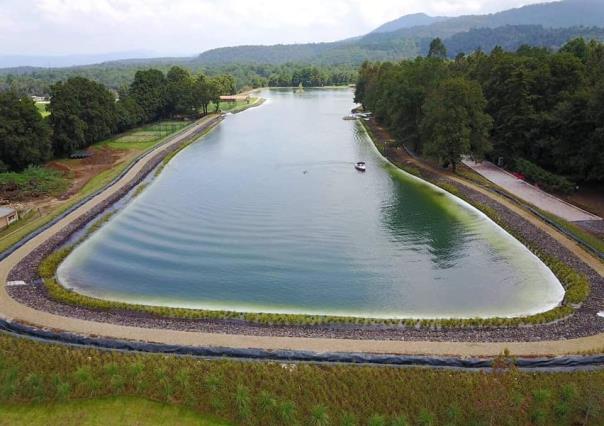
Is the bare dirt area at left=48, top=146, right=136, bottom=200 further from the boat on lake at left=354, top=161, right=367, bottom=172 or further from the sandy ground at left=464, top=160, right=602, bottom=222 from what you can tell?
the sandy ground at left=464, top=160, right=602, bottom=222

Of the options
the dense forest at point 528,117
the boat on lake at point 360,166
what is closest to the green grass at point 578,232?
the dense forest at point 528,117

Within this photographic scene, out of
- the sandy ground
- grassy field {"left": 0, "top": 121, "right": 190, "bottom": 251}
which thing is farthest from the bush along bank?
the sandy ground

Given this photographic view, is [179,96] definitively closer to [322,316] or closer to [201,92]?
[201,92]

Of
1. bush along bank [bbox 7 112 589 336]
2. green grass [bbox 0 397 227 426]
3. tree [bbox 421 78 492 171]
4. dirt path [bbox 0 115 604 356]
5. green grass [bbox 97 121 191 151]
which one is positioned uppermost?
tree [bbox 421 78 492 171]

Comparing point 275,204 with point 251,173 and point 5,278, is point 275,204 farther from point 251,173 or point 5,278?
point 5,278

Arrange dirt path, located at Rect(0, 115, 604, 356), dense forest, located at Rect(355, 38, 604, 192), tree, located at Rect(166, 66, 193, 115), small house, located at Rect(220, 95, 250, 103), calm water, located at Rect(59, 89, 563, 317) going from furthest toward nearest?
1. small house, located at Rect(220, 95, 250, 103)
2. tree, located at Rect(166, 66, 193, 115)
3. dense forest, located at Rect(355, 38, 604, 192)
4. calm water, located at Rect(59, 89, 563, 317)
5. dirt path, located at Rect(0, 115, 604, 356)
